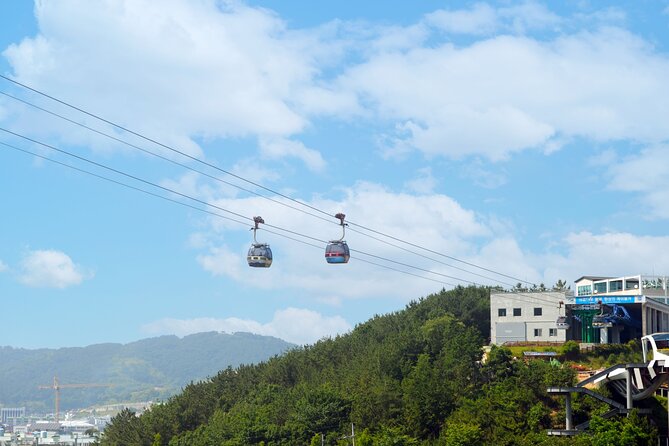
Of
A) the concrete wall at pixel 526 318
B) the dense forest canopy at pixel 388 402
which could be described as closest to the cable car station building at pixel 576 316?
the concrete wall at pixel 526 318

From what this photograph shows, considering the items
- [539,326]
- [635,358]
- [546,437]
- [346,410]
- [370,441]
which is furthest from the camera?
[539,326]

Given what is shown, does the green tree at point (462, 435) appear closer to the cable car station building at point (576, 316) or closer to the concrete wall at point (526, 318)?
the cable car station building at point (576, 316)

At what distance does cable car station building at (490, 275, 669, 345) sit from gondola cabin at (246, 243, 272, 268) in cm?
5217

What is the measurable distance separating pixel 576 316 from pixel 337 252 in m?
55.3

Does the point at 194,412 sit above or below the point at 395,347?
below

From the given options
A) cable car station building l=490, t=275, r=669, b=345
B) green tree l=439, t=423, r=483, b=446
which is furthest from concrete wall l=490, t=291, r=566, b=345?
green tree l=439, t=423, r=483, b=446

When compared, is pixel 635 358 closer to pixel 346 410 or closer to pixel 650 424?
pixel 650 424

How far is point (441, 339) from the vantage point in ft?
335

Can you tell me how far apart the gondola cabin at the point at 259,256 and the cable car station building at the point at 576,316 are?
52.2 m

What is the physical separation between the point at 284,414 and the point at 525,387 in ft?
89.9

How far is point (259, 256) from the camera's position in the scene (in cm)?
6272

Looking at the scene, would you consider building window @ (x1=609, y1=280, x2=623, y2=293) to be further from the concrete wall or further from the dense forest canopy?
the dense forest canopy

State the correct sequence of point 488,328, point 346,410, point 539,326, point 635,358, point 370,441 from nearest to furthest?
point 370,441 → point 346,410 → point 635,358 → point 539,326 → point 488,328

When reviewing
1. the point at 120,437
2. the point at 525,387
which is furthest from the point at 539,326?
the point at 120,437
